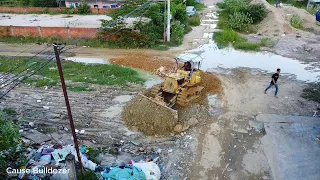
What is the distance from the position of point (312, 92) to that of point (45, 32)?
19482mm

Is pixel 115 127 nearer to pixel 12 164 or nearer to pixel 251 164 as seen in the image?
pixel 12 164

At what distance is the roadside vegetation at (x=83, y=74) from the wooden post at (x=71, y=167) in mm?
7281

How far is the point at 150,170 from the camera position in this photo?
8656 millimetres

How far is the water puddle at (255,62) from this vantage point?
16578 millimetres

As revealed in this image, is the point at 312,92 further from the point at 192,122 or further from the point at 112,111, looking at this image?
the point at 112,111

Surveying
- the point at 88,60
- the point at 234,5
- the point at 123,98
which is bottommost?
the point at 123,98

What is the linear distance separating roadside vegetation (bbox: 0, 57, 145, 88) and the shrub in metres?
15.1

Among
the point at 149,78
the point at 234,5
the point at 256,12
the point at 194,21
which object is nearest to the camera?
the point at 149,78

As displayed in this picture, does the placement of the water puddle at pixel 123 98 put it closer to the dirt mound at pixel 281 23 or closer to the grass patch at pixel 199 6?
the dirt mound at pixel 281 23

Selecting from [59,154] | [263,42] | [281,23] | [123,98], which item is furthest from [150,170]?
[281,23]

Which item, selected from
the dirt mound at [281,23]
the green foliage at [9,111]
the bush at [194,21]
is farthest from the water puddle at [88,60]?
the dirt mound at [281,23]

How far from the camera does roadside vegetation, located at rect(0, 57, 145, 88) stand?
49.5 feet

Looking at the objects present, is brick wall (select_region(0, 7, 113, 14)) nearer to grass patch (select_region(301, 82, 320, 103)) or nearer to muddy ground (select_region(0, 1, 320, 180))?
muddy ground (select_region(0, 1, 320, 180))

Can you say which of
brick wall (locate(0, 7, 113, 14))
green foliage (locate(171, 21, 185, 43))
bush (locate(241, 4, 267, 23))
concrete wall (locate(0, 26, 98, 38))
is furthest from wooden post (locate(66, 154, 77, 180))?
brick wall (locate(0, 7, 113, 14))
